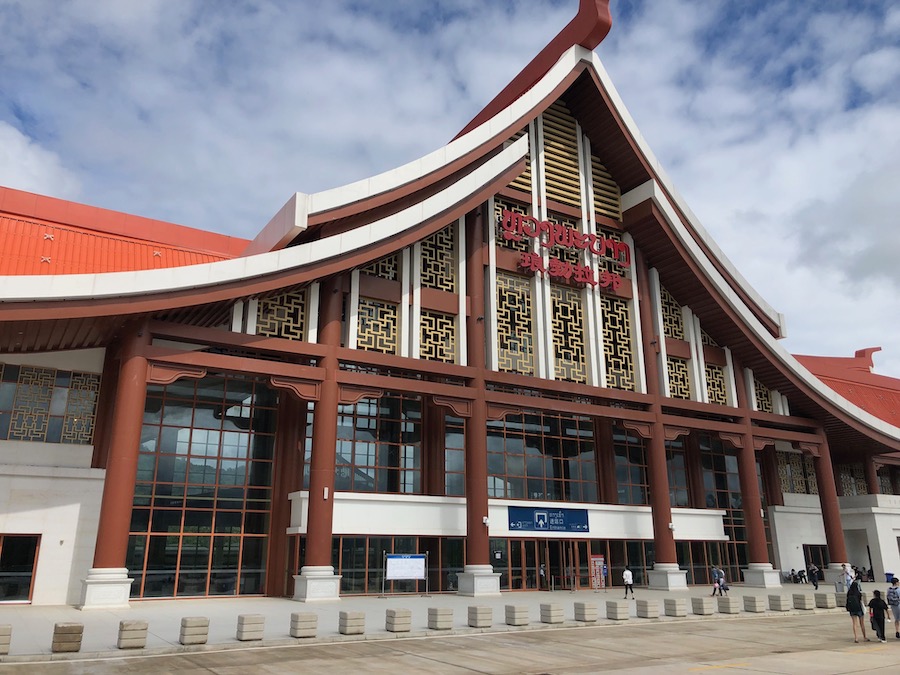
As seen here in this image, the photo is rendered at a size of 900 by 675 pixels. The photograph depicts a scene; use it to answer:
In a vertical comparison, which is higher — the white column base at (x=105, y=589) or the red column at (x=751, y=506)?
the red column at (x=751, y=506)

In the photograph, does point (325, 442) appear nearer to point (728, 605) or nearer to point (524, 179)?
point (728, 605)

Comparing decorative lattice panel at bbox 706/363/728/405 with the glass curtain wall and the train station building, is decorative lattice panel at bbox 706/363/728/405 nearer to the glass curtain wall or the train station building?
the train station building

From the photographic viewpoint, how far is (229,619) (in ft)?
63.4

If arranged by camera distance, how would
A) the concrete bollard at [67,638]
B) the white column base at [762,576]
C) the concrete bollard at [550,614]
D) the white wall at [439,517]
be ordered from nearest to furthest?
1. the concrete bollard at [67,638]
2. the concrete bollard at [550,614]
3. the white wall at [439,517]
4. the white column base at [762,576]

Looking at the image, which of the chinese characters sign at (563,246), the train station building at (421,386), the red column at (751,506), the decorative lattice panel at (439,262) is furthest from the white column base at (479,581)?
the red column at (751,506)

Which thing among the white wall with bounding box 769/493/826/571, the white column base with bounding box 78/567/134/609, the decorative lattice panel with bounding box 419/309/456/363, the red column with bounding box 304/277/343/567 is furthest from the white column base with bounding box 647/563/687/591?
the white column base with bounding box 78/567/134/609

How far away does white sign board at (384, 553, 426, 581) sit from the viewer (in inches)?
962

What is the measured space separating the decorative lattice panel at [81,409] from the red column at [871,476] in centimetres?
4263

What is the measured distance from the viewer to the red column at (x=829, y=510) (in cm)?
3697

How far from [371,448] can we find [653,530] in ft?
45.7

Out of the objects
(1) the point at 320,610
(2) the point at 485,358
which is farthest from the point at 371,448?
(1) the point at 320,610

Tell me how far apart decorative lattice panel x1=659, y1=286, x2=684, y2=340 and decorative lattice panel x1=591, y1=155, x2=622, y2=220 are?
4.73 metres

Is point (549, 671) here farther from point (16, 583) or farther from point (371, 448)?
point (16, 583)

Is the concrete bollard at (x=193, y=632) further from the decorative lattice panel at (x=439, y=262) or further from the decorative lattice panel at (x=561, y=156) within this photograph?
the decorative lattice panel at (x=561, y=156)
